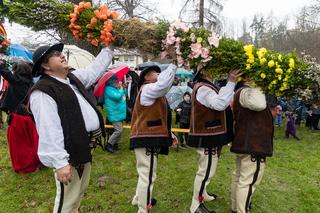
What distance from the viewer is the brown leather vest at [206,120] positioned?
3.99 metres

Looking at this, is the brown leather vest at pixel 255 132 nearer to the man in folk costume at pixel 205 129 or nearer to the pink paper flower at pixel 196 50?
the man in folk costume at pixel 205 129

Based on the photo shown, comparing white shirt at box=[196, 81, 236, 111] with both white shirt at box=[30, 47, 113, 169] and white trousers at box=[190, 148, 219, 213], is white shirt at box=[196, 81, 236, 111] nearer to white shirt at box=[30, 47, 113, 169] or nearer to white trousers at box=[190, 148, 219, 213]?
white trousers at box=[190, 148, 219, 213]

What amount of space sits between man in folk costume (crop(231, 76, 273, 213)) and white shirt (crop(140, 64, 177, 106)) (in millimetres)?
893

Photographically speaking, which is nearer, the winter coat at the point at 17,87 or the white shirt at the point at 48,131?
the white shirt at the point at 48,131

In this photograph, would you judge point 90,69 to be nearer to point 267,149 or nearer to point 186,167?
point 267,149

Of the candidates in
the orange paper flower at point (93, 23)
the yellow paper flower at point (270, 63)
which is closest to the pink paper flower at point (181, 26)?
the orange paper flower at point (93, 23)

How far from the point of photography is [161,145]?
403cm

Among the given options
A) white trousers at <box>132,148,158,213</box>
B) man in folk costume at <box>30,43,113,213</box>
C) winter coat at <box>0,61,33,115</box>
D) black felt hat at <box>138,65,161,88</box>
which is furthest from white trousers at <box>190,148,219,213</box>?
winter coat at <box>0,61,33,115</box>

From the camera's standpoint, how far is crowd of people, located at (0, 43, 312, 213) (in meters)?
2.76

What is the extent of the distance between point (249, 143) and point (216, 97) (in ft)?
2.31

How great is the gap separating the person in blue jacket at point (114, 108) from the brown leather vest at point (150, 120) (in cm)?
319

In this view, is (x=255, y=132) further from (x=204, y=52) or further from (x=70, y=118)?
(x=70, y=118)

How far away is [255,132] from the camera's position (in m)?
3.86

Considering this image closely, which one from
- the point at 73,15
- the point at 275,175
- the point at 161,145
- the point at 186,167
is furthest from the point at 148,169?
the point at 275,175
